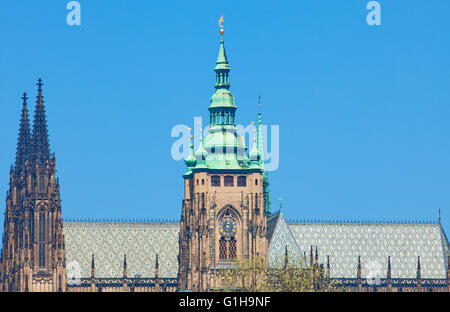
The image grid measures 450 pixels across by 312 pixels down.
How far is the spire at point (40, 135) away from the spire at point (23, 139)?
2.37m

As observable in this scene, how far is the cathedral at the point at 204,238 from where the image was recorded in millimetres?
156500

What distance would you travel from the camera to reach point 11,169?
164 m

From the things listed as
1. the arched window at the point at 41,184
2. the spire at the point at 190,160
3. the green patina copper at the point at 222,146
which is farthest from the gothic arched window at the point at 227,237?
the arched window at the point at 41,184

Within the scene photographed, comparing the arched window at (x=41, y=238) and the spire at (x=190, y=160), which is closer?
the arched window at (x=41, y=238)

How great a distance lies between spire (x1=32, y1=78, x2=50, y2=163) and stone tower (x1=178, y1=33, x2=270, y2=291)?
15.6 metres

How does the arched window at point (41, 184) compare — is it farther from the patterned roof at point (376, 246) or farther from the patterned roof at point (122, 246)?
the patterned roof at point (376, 246)

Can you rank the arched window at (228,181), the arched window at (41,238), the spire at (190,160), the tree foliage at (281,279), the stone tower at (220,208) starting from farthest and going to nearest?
the spire at (190,160), the arched window at (41,238), the arched window at (228,181), the stone tower at (220,208), the tree foliage at (281,279)

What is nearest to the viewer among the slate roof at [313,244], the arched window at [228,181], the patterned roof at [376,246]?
the arched window at [228,181]

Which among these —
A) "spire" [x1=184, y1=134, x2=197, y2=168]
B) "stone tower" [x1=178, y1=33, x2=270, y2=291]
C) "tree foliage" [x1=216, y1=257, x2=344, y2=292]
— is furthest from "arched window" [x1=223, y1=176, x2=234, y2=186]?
"tree foliage" [x1=216, y1=257, x2=344, y2=292]

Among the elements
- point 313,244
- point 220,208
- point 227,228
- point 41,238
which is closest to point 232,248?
point 227,228

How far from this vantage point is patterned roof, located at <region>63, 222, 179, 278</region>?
166 m

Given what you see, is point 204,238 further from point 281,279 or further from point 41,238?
point 281,279
